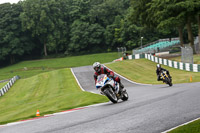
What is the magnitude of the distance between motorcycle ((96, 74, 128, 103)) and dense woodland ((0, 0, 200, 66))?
6906cm

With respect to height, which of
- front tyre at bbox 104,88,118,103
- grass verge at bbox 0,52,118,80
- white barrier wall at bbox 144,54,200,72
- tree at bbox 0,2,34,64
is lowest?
grass verge at bbox 0,52,118,80

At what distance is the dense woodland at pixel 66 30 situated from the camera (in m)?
84.6

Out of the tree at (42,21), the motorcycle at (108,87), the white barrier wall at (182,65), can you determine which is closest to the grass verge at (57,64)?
the tree at (42,21)

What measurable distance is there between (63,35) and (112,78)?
8044 centimetres

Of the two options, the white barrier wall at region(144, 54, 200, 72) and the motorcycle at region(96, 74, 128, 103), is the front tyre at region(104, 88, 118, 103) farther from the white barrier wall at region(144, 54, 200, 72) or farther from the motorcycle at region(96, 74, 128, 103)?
the white barrier wall at region(144, 54, 200, 72)

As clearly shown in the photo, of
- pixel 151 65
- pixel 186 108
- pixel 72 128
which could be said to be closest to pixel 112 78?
pixel 186 108

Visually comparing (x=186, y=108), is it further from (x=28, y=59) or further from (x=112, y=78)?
(x=28, y=59)

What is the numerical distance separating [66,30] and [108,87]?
269 ft

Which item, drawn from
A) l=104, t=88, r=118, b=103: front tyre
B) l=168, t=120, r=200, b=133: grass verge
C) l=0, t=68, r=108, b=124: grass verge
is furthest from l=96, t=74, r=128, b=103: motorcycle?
l=168, t=120, r=200, b=133: grass verge

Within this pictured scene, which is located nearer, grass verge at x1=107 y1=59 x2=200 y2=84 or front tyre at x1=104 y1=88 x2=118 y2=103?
front tyre at x1=104 y1=88 x2=118 y2=103

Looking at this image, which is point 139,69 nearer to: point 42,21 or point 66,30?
point 42,21

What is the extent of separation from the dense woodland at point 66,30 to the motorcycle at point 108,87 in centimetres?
6906

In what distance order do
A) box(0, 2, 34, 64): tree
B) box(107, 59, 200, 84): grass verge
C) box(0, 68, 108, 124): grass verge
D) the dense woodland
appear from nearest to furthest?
1. box(0, 68, 108, 124): grass verge
2. box(107, 59, 200, 84): grass verge
3. the dense woodland
4. box(0, 2, 34, 64): tree

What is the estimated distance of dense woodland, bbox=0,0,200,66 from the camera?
277 feet
